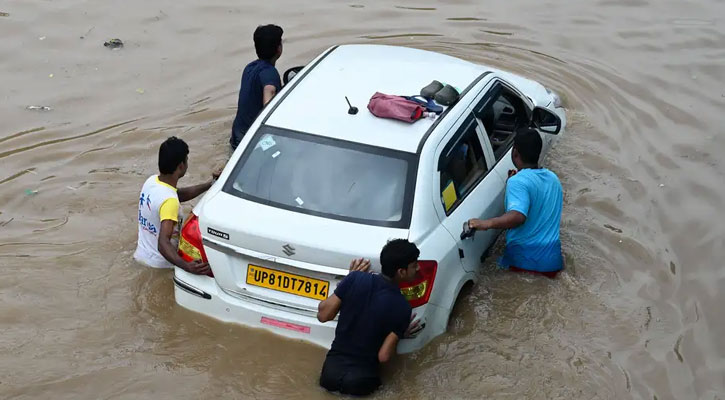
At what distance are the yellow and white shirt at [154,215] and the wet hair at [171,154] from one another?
0.45ft

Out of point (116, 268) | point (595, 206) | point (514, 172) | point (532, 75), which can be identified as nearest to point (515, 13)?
point (532, 75)

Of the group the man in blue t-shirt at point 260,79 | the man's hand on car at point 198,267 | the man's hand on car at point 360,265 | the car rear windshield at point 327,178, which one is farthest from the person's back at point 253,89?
the man's hand on car at point 360,265

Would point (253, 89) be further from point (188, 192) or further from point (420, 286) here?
point (420, 286)

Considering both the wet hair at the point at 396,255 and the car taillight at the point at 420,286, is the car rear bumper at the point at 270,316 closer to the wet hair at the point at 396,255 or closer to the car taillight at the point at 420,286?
the car taillight at the point at 420,286

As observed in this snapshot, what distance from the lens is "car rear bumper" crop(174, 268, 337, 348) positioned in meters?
6.13

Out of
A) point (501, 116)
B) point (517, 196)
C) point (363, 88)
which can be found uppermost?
point (363, 88)

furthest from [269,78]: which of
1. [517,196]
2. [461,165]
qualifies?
[517,196]

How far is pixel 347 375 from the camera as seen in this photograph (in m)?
5.88

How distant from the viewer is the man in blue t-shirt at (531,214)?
274 inches

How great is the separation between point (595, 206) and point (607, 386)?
9.03ft

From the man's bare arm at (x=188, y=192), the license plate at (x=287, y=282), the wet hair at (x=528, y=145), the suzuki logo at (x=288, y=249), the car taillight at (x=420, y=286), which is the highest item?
the wet hair at (x=528, y=145)

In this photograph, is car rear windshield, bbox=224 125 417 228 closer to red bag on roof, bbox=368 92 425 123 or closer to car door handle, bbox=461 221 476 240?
red bag on roof, bbox=368 92 425 123

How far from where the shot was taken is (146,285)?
7.19 meters

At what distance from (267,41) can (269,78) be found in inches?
14.3
